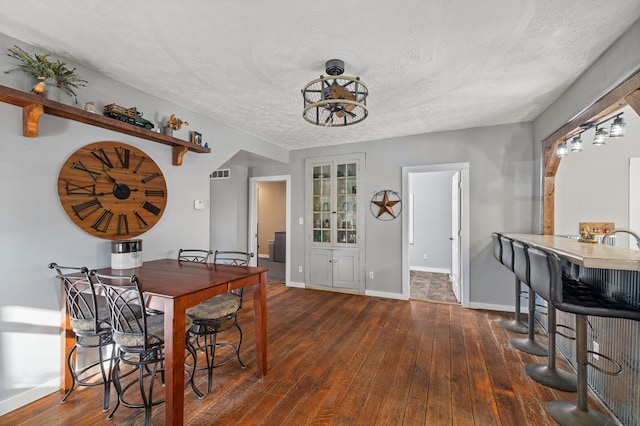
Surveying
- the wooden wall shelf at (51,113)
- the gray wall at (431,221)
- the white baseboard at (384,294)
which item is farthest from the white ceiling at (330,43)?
the gray wall at (431,221)

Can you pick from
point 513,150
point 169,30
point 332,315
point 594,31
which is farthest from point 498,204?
point 169,30

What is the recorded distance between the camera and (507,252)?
2.81 meters

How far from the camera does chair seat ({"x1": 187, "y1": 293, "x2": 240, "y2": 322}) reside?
7.14 ft

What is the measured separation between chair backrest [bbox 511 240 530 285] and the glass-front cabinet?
2.53 m

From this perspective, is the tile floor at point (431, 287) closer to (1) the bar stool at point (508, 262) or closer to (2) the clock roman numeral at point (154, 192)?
(1) the bar stool at point (508, 262)

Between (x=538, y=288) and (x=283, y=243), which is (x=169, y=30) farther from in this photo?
(x=283, y=243)

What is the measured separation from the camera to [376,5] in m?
1.68

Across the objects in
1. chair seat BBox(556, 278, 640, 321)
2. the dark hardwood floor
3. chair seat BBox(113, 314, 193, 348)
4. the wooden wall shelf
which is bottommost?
the dark hardwood floor

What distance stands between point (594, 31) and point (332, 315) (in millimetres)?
3581

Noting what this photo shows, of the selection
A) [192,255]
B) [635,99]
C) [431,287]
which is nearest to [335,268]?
[431,287]

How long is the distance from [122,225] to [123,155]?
0.65 m

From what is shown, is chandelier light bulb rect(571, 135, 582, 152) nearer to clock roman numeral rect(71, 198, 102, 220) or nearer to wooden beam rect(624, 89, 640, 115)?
wooden beam rect(624, 89, 640, 115)

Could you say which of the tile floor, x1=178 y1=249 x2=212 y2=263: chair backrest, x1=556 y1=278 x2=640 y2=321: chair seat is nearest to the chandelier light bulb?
x1=556 y1=278 x2=640 y2=321: chair seat

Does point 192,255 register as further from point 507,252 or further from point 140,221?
point 507,252
